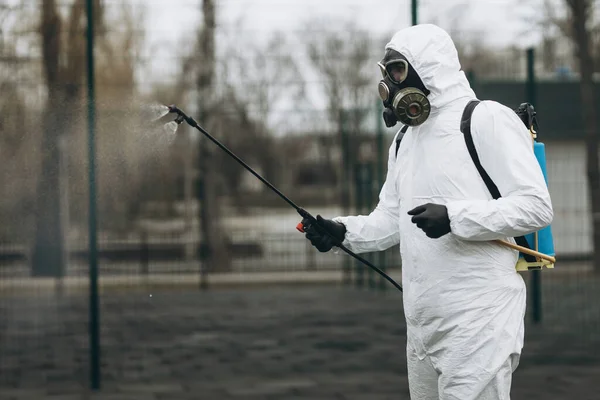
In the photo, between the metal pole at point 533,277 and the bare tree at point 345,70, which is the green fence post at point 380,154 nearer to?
the bare tree at point 345,70

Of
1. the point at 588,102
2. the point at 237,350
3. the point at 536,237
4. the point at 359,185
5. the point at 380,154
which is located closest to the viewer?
the point at 536,237

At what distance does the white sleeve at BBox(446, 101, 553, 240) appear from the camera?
3.25 meters

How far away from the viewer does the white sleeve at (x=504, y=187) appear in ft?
10.7

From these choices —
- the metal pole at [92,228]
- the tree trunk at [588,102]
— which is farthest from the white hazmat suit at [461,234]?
the tree trunk at [588,102]

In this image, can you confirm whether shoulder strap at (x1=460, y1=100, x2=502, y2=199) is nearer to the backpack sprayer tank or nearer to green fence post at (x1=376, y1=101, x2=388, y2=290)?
the backpack sprayer tank

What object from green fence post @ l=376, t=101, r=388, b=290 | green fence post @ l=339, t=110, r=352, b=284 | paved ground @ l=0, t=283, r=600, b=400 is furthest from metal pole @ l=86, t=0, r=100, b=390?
green fence post @ l=339, t=110, r=352, b=284

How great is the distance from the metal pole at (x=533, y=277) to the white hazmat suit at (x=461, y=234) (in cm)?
569

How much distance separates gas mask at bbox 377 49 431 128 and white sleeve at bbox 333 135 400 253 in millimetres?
306

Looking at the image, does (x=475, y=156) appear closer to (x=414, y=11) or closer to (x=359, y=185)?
(x=414, y=11)

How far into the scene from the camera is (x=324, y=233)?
382 centimetres

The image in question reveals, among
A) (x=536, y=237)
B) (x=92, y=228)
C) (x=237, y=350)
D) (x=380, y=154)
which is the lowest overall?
(x=237, y=350)

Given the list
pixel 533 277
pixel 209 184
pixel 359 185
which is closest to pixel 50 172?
pixel 533 277

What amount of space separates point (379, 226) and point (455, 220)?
61 cm

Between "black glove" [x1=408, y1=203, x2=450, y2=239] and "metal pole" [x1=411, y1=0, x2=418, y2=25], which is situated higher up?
"metal pole" [x1=411, y1=0, x2=418, y2=25]
